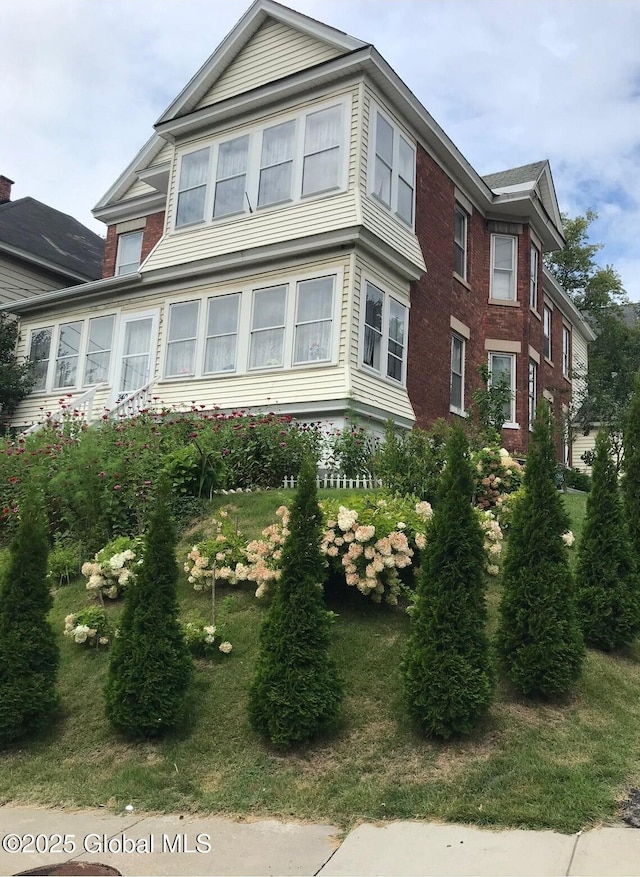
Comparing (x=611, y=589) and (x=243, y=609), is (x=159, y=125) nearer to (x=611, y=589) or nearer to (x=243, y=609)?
(x=243, y=609)

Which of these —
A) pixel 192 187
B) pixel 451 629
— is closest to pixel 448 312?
pixel 192 187

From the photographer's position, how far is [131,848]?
13.2 ft

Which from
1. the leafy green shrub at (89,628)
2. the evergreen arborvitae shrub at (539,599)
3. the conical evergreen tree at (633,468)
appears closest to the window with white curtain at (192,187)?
the leafy green shrub at (89,628)

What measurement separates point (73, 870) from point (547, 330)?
69.8 feet

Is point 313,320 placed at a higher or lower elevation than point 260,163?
lower

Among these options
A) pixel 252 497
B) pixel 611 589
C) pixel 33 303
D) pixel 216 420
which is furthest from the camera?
pixel 33 303

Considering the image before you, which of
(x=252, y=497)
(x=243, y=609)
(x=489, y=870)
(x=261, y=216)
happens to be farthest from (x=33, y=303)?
(x=489, y=870)

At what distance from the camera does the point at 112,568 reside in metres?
7.54

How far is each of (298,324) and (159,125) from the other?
20.5 feet

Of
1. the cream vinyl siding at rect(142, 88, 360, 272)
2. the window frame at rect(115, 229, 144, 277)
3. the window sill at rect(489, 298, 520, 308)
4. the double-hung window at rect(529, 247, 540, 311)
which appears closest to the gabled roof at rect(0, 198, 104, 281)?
the window frame at rect(115, 229, 144, 277)

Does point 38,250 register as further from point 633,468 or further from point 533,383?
point 633,468

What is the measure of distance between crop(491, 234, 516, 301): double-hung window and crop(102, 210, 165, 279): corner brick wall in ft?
29.2

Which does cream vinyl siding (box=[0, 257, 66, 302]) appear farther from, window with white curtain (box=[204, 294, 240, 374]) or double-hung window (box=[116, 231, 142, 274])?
window with white curtain (box=[204, 294, 240, 374])

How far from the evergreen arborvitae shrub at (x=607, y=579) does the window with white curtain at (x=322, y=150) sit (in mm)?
9150
